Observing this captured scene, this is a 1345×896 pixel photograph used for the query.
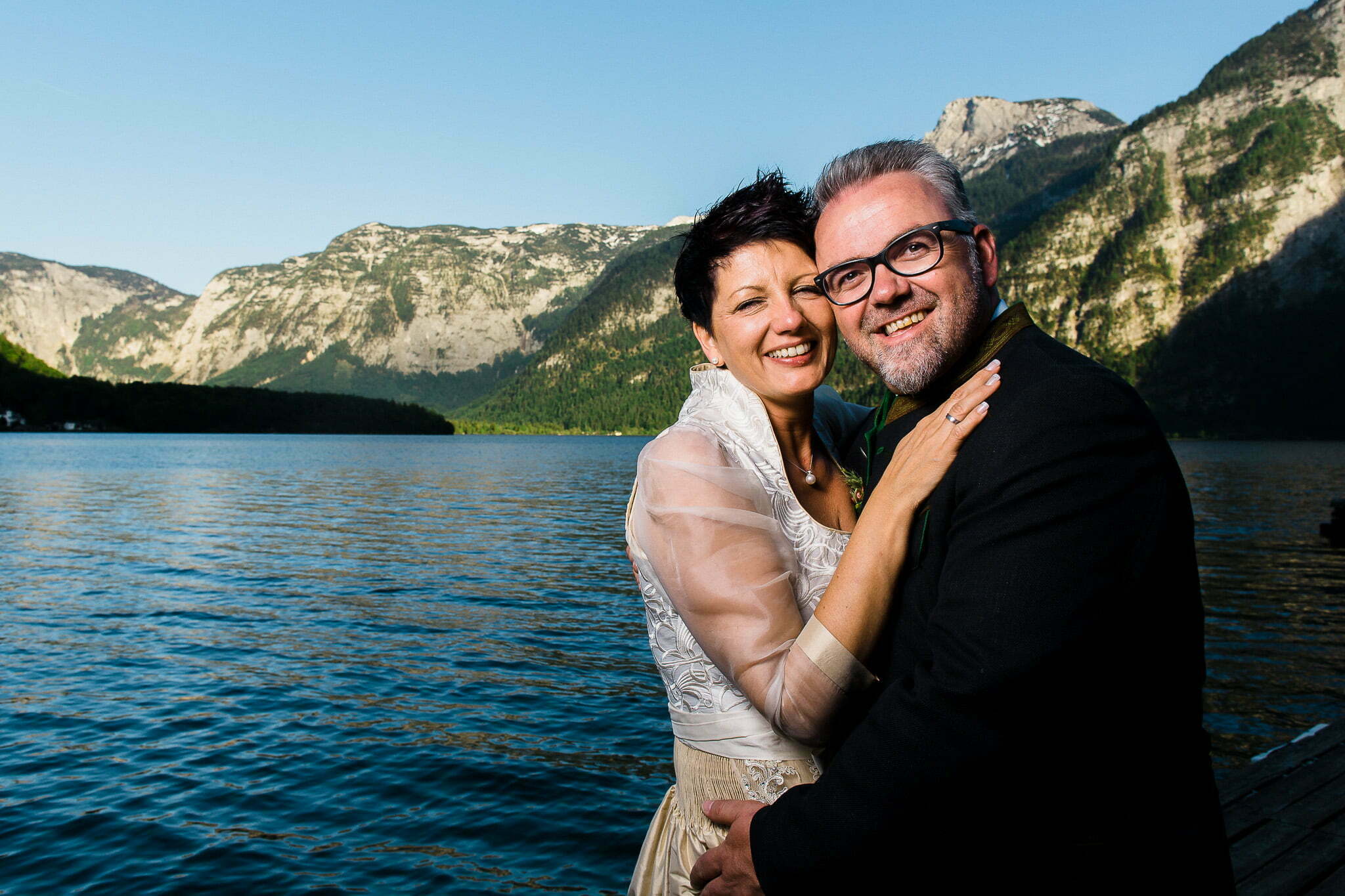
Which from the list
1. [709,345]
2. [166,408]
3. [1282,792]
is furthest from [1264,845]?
[166,408]

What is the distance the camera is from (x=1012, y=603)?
5.90 ft

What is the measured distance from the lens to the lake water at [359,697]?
8922mm

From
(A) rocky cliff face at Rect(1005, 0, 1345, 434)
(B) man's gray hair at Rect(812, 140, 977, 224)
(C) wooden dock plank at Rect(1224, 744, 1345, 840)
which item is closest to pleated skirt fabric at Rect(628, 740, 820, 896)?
(B) man's gray hair at Rect(812, 140, 977, 224)

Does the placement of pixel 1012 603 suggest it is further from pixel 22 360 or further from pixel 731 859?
pixel 22 360

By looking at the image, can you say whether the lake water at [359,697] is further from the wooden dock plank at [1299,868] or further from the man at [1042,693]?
the man at [1042,693]

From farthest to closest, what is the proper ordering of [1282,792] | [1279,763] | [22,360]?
[22,360]
[1279,763]
[1282,792]

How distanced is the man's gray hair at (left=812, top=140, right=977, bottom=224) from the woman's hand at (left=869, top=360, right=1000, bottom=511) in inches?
22.5

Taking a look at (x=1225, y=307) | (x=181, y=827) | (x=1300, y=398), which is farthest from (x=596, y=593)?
(x=1225, y=307)

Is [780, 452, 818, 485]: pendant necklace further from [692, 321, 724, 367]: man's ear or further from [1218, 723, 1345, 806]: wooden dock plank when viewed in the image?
[1218, 723, 1345, 806]: wooden dock plank

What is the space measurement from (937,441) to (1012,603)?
477mm

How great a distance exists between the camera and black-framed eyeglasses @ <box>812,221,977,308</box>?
2385 mm

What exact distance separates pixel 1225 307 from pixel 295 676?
530 feet

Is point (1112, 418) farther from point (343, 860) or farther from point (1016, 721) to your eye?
point (343, 860)

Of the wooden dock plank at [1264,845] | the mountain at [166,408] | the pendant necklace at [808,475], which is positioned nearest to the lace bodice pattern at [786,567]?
the pendant necklace at [808,475]
